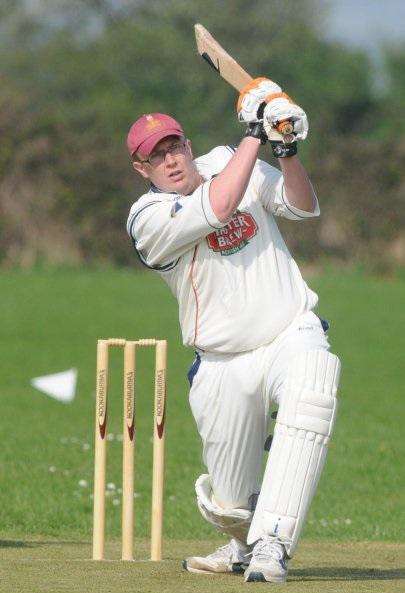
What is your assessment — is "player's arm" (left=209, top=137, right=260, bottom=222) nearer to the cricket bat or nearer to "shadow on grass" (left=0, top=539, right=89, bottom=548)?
the cricket bat

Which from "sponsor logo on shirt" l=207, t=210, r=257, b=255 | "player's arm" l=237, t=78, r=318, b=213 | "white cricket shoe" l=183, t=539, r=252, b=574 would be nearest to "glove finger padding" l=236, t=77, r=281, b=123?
"player's arm" l=237, t=78, r=318, b=213

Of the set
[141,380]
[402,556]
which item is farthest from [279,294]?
[141,380]

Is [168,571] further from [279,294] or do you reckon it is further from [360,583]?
[279,294]

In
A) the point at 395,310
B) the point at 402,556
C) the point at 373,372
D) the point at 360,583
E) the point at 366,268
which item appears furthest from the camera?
the point at 366,268

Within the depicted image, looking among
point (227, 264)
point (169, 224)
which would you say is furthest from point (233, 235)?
point (169, 224)

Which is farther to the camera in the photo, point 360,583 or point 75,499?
point 75,499

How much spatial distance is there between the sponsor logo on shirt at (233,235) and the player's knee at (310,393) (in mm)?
479

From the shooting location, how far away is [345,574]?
5180 mm

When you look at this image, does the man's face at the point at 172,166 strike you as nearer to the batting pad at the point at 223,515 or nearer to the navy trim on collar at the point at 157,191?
the navy trim on collar at the point at 157,191

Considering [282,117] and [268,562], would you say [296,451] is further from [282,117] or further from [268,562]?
[282,117]

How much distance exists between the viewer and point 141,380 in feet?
45.4

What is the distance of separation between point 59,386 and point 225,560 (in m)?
7.13

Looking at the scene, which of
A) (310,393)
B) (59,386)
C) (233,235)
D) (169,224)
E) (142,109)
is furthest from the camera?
(142,109)

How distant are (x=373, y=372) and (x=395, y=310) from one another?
6222mm
